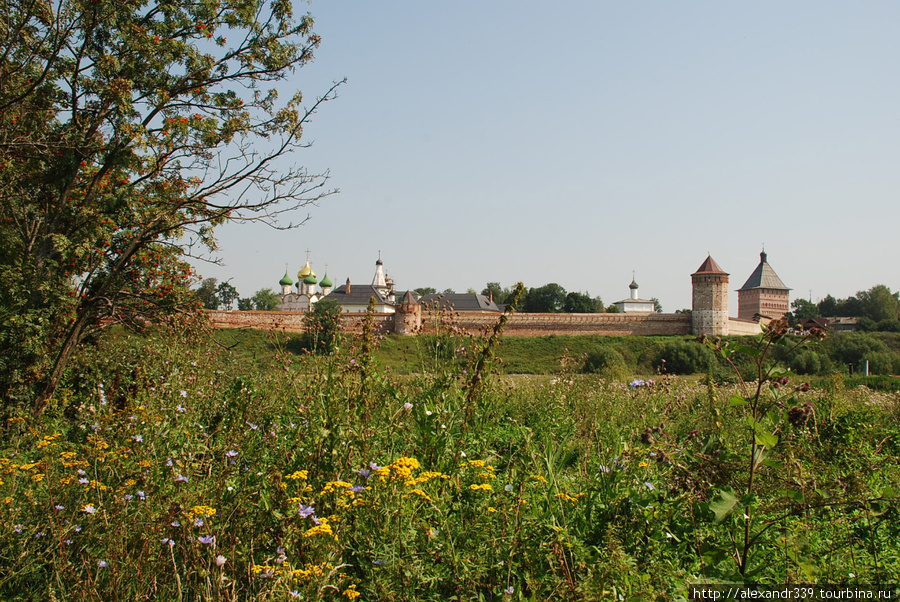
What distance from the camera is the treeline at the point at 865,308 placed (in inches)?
2466

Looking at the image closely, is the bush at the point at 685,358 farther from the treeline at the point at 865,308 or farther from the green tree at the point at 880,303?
the green tree at the point at 880,303

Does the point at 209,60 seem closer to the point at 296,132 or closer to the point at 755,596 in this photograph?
the point at 296,132

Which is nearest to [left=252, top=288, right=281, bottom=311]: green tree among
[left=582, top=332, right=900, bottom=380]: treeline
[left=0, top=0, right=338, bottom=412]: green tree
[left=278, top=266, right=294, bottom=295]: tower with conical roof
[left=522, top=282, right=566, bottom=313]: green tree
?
[left=278, top=266, right=294, bottom=295]: tower with conical roof

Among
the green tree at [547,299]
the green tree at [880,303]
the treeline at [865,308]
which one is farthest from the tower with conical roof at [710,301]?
the green tree at [880,303]

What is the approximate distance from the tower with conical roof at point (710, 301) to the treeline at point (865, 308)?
19.5m

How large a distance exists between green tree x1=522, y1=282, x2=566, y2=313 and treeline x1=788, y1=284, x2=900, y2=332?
24.2m

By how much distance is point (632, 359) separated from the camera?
4141 centimetres

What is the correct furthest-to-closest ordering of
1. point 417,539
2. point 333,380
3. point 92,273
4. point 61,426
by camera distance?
point 92,273
point 61,426
point 333,380
point 417,539

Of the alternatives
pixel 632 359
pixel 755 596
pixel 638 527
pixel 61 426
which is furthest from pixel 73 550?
pixel 632 359

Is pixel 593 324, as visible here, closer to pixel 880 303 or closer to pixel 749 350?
pixel 880 303

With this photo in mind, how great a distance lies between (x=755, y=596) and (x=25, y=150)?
6736 mm

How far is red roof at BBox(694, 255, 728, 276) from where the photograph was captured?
50.6 meters

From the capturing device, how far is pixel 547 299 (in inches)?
2960

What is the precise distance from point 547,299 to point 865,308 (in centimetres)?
3533
